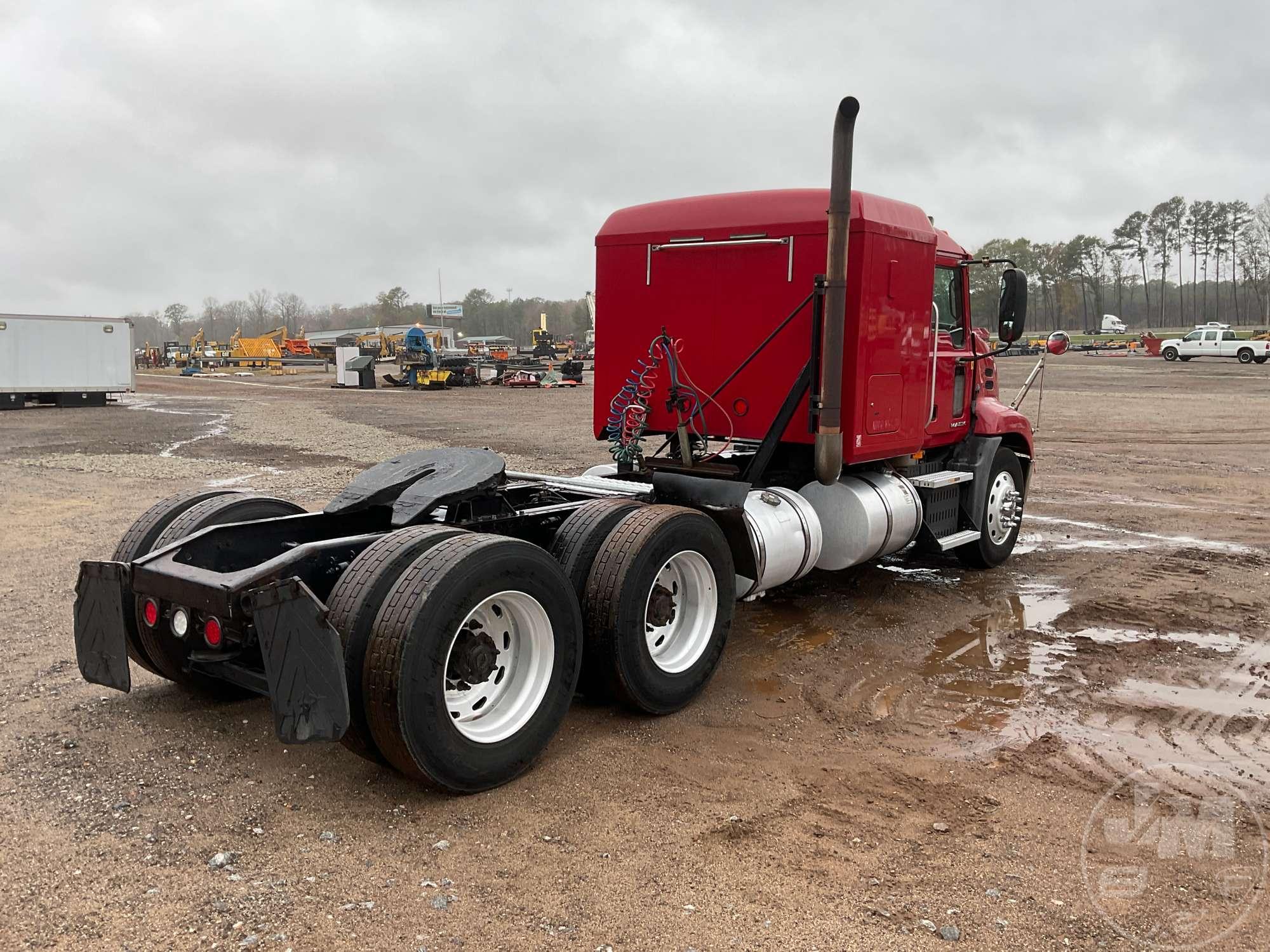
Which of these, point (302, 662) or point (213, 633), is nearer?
point (302, 662)

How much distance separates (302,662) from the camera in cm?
350

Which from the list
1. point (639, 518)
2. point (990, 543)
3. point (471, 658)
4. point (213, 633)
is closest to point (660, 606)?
point (639, 518)

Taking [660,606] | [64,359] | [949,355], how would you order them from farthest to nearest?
[64,359] → [949,355] → [660,606]

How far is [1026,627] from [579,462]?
9.72 m

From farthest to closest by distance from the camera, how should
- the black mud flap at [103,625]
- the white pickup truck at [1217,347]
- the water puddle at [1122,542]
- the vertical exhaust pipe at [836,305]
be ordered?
the white pickup truck at [1217,347] < the water puddle at [1122,542] < the vertical exhaust pipe at [836,305] < the black mud flap at [103,625]

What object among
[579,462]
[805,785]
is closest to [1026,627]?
[805,785]

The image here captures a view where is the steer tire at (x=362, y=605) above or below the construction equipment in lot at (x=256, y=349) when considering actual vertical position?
below

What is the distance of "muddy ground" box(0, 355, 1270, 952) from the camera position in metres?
3.09

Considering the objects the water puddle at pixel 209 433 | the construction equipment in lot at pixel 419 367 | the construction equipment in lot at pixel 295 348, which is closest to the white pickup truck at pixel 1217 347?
the construction equipment in lot at pixel 419 367

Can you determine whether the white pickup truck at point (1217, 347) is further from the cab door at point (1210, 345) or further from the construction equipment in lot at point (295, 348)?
the construction equipment in lot at point (295, 348)

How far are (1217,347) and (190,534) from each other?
53.8m

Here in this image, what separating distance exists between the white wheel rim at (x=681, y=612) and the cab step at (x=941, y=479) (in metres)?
2.72

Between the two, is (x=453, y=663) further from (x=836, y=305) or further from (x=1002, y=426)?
(x=1002, y=426)

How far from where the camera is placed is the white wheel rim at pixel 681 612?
498 centimetres
